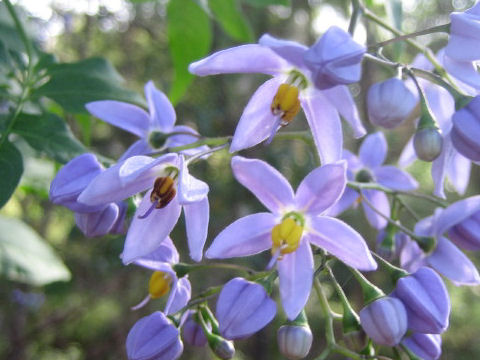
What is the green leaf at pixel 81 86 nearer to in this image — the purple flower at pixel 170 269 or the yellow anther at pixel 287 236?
the purple flower at pixel 170 269

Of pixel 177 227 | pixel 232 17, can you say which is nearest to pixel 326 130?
pixel 232 17

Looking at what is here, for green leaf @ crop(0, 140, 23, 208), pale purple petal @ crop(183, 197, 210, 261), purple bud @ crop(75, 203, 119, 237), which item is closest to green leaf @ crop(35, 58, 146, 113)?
green leaf @ crop(0, 140, 23, 208)

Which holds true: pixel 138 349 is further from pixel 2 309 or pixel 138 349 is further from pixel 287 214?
pixel 2 309

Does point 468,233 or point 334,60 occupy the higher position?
point 334,60

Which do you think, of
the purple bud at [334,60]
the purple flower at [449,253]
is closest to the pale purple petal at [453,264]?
the purple flower at [449,253]

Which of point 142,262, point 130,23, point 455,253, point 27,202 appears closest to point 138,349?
point 142,262

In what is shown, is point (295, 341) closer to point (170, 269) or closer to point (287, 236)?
point (287, 236)
